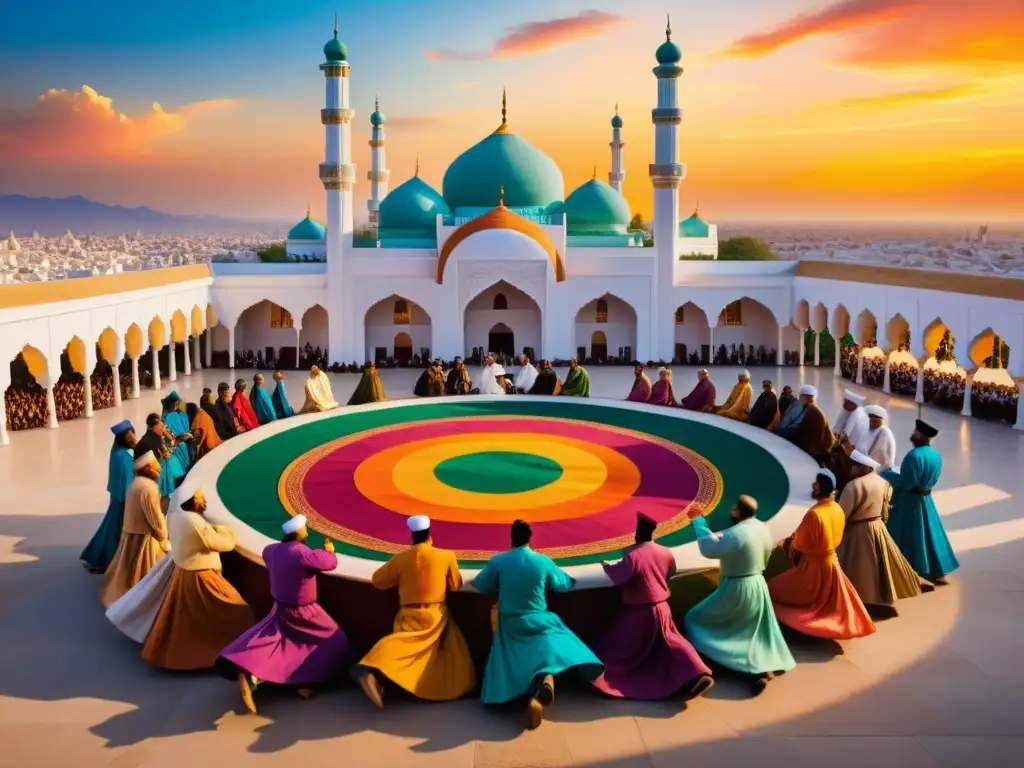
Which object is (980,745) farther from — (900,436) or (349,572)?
(900,436)

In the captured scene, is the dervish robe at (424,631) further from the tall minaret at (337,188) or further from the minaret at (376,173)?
the minaret at (376,173)

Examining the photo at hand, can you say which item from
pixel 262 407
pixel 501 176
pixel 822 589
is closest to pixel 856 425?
pixel 822 589

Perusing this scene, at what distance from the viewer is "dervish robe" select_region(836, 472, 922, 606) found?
628cm

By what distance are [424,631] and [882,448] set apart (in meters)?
4.10

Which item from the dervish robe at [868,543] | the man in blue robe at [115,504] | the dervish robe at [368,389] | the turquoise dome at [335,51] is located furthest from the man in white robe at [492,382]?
the turquoise dome at [335,51]

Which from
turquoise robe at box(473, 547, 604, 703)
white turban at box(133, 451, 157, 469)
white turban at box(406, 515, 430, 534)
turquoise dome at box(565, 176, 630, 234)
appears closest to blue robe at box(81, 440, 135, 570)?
white turban at box(133, 451, 157, 469)

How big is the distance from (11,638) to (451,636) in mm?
3132

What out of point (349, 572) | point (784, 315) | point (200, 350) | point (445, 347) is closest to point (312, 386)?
point (349, 572)

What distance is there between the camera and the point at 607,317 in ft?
73.7

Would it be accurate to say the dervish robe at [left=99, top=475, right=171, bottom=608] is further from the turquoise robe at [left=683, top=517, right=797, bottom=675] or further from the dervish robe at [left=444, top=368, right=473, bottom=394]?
the dervish robe at [left=444, top=368, right=473, bottom=394]

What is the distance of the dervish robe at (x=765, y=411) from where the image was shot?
980cm

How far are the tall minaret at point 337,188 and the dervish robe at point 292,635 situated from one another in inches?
646

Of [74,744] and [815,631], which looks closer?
[74,744]

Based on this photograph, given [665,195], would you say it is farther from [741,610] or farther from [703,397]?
[741,610]
